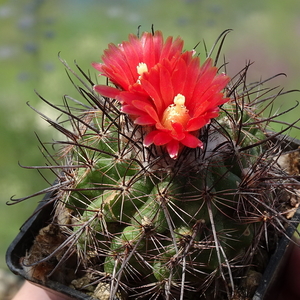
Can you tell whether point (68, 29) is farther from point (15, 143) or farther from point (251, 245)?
point (251, 245)

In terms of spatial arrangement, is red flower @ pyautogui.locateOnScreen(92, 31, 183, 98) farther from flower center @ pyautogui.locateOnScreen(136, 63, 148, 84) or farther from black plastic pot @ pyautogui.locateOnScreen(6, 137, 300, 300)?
black plastic pot @ pyautogui.locateOnScreen(6, 137, 300, 300)

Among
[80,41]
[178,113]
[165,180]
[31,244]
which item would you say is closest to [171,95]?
[178,113]

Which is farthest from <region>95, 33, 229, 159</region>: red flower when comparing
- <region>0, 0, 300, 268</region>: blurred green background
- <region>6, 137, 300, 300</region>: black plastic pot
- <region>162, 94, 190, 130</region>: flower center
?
<region>0, 0, 300, 268</region>: blurred green background

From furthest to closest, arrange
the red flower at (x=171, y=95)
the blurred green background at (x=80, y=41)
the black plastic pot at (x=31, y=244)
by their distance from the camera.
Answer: the blurred green background at (x=80, y=41), the black plastic pot at (x=31, y=244), the red flower at (x=171, y=95)

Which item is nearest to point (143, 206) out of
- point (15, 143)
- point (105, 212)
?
point (105, 212)

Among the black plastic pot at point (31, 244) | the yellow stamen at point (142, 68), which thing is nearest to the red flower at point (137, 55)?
the yellow stamen at point (142, 68)

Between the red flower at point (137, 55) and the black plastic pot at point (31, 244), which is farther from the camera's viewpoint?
the black plastic pot at point (31, 244)

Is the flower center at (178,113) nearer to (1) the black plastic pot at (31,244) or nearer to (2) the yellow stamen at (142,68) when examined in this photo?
(2) the yellow stamen at (142,68)
